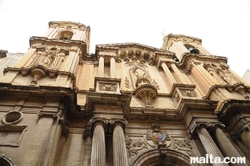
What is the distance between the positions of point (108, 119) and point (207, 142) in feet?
13.6

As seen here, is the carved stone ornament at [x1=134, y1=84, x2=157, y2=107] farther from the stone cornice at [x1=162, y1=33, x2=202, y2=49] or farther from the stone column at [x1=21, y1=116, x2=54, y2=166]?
the stone cornice at [x1=162, y1=33, x2=202, y2=49]

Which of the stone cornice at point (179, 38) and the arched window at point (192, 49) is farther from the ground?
the stone cornice at point (179, 38)

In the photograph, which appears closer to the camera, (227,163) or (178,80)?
(227,163)

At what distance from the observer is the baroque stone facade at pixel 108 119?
305 inches

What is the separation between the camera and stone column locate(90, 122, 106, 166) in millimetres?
7140

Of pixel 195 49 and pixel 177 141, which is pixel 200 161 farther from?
pixel 195 49

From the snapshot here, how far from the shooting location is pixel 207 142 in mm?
8570

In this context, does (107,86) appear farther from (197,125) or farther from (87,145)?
(197,125)

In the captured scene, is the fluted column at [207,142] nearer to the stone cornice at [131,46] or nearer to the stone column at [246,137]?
the stone column at [246,137]

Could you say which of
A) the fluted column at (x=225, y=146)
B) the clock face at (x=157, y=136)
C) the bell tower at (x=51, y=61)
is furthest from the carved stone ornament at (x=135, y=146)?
the bell tower at (x=51, y=61)

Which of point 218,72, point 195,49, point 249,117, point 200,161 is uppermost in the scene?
point 195,49

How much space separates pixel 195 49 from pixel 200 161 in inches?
609

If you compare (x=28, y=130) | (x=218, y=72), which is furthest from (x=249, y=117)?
(x=28, y=130)

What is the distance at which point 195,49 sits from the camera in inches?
862
